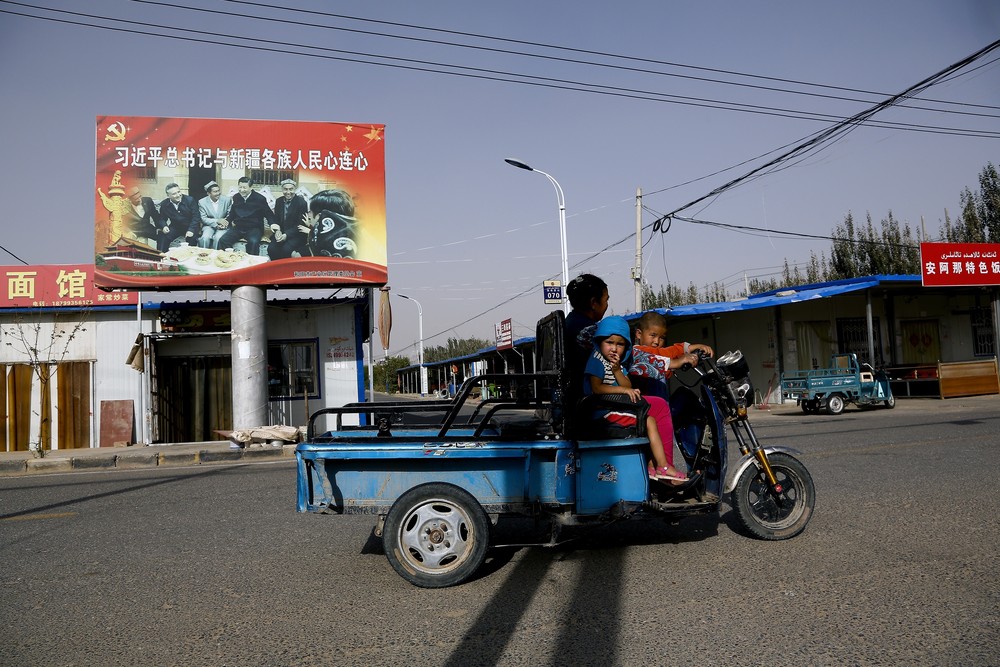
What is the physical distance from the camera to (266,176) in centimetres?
1580

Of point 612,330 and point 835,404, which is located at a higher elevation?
point 612,330

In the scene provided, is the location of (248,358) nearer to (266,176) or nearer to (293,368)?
(293,368)

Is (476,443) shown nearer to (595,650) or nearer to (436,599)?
(436,599)

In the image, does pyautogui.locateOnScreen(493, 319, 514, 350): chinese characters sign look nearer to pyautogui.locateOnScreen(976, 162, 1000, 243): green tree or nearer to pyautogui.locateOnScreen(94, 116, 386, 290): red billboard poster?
pyautogui.locateOnScreen(94, 116, 386, 290): red billboard poster

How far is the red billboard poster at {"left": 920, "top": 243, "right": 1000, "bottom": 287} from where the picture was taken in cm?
2109

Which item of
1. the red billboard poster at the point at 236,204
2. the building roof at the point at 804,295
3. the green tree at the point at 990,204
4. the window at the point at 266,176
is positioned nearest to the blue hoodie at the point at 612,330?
the red billboard poster at the point at 236,204

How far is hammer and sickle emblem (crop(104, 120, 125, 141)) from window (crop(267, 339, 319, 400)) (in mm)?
5559

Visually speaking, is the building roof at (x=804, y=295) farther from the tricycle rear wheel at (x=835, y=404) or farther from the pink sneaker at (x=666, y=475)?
the pink sneaker at (x=666, y=475)

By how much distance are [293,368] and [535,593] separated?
1477 cm

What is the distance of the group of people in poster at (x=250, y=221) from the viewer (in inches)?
605

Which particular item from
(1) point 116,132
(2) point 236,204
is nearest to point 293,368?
(2) point 236,204

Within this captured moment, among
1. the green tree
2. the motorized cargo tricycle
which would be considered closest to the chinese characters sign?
the motorized cargo tricycle

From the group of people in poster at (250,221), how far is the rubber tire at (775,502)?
12.5 m

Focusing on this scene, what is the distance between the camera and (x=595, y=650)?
10.6 feet
